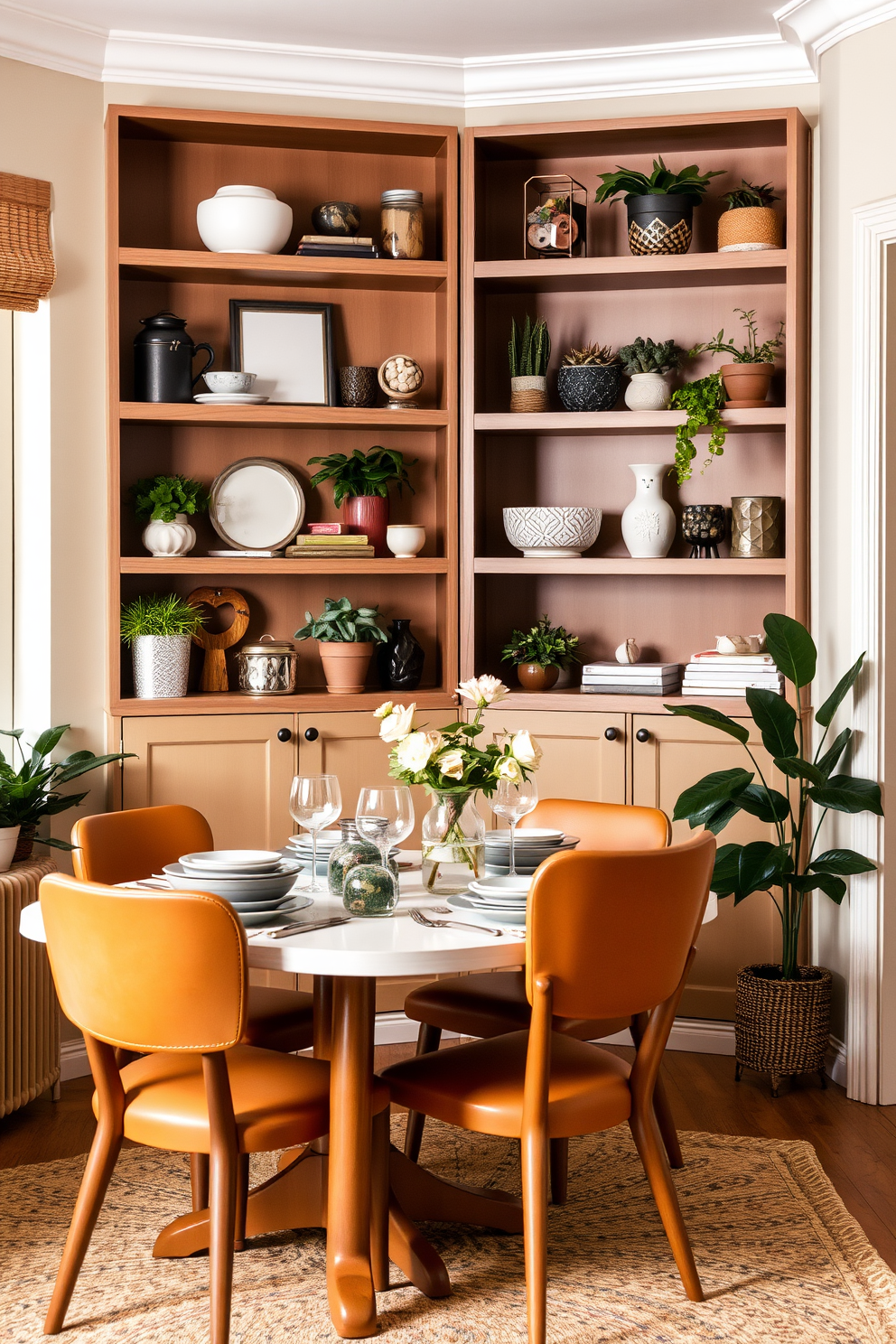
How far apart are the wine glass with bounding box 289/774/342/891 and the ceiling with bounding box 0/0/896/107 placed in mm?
2239

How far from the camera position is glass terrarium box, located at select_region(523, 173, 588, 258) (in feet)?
12.5

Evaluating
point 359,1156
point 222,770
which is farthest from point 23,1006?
point 359,1156

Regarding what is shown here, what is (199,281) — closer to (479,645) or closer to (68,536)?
(68,536)

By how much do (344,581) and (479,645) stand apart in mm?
488

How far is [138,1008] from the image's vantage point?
2.01 m

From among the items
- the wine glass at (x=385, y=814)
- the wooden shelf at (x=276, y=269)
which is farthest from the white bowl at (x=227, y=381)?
the wine glass at (x=385, y=814)

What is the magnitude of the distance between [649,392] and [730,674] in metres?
0.88

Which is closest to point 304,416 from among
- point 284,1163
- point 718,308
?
point 718,308

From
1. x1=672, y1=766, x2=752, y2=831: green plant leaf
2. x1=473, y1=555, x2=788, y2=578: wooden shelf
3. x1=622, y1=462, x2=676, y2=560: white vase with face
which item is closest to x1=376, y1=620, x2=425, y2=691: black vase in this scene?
x1=473, y1=555, x2=788, y2=578: wooden shelf

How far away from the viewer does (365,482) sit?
3910 millimetres

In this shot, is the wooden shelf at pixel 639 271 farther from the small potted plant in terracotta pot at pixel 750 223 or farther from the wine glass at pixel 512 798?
the wine glass at pixel 512 798

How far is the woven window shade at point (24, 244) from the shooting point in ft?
11.3

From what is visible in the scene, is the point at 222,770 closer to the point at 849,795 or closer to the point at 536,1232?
the point at 849,795

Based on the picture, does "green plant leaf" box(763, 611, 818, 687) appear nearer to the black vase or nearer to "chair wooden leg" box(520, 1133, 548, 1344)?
the black vase
